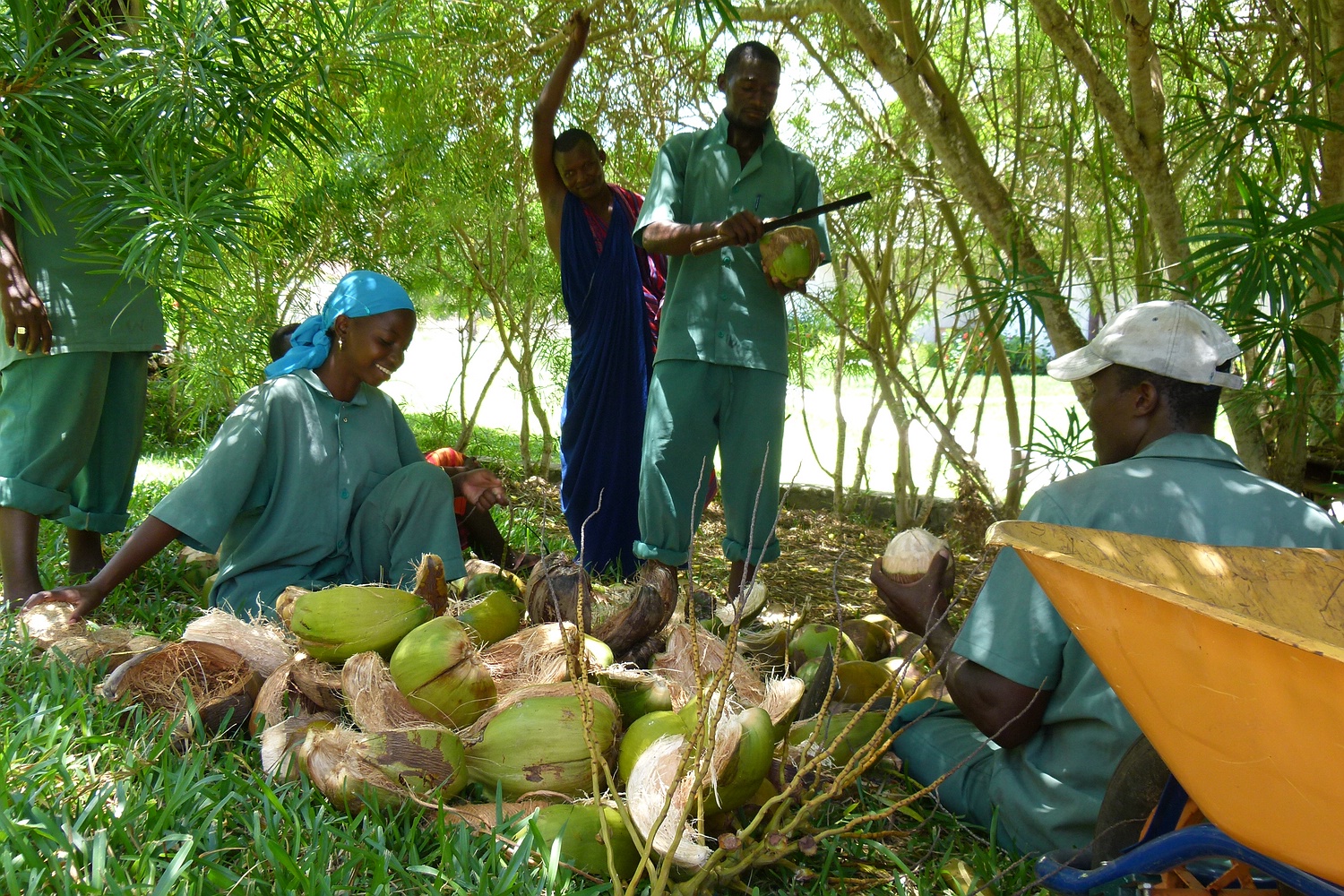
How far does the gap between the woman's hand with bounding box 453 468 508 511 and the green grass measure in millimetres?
1128

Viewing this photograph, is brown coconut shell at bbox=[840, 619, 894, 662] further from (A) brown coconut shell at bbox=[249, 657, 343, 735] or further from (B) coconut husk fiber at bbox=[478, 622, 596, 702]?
(A) brown coconut shell at bbox=[249, 657, 343, 735]

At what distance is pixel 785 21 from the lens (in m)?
3.70

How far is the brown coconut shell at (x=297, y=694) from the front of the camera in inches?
78.7

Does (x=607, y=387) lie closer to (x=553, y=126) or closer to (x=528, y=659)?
(x=553, y=126)

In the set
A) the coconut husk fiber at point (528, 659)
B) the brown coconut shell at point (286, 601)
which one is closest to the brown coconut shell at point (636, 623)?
the coconut husk fiber at point (528, 659)

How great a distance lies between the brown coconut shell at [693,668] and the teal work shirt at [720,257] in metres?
1.02

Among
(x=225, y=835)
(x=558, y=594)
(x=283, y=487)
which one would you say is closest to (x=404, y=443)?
(x=283, y=487)

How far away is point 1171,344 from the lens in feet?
5.65

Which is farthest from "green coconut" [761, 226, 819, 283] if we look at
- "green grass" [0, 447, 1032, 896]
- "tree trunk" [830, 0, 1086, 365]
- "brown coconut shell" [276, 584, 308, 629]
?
"brown coconut shell" [276, 584, 308, 629]

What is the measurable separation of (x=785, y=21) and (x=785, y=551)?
2292 millimetres

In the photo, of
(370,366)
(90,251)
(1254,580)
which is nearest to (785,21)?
(370,366)

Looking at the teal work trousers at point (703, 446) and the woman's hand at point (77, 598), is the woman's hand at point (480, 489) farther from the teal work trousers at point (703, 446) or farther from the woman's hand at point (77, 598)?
the woman's hand at point (77, 598)

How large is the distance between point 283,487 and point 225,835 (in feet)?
4.01

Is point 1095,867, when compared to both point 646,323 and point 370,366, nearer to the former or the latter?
point 370,366
